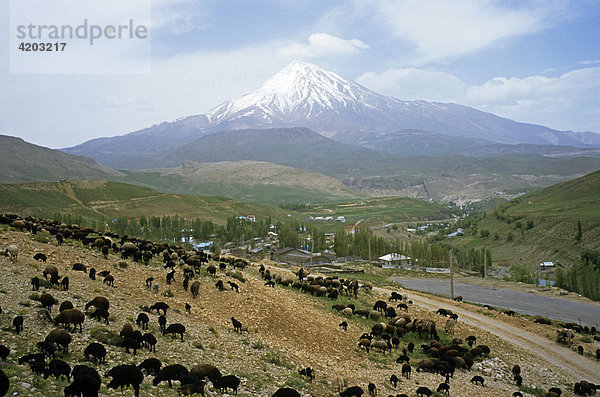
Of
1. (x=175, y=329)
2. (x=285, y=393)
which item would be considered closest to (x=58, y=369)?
(x=175, y=329)

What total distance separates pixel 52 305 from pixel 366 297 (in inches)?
792

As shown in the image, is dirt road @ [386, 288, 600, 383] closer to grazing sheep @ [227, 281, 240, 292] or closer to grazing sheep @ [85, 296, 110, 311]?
grazing sheep @ [227, 281, 240, 292]

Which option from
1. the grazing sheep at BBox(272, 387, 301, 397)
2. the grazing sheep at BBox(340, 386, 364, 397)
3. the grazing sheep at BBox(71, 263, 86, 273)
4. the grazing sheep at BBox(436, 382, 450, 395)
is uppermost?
the grazing sheep at BBox(71, 263, 86, 273)

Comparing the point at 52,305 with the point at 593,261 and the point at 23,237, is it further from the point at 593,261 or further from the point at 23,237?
the point at 593,261

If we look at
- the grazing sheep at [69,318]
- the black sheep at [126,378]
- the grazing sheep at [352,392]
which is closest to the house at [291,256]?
the grazing sheep at [352,392]

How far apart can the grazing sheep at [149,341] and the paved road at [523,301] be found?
35577mm

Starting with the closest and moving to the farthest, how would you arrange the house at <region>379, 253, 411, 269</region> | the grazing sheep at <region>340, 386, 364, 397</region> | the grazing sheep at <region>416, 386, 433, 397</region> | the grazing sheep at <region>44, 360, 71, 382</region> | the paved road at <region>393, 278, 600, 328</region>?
the grazing sheep at <region>44, 360, 71, 382</region>
the grazing sheep at <region>340, 386, 364, 397</region>
the grazing sheep at <region>416, 386, 433, 397</region>
the paved road at <region>393, 278, 600, 328</region>
the house at <region>379, 253, 411, 269</region>

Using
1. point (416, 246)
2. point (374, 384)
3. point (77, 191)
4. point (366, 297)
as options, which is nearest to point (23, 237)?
point (374, 384)

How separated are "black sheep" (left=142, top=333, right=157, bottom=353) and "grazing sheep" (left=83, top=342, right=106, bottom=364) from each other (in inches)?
57.9

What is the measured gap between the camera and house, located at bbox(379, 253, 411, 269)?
75188mm

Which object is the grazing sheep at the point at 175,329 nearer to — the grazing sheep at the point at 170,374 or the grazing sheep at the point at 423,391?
the grazing sheep at the point at 170,374

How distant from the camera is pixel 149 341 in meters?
11.8

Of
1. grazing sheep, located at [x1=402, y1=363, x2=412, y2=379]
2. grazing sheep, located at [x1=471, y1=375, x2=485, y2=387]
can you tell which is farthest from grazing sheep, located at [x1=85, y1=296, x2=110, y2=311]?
grazing sheep, located at [x1=471, y1=375, x2=485, y2=387]

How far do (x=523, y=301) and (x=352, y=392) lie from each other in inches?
1564
